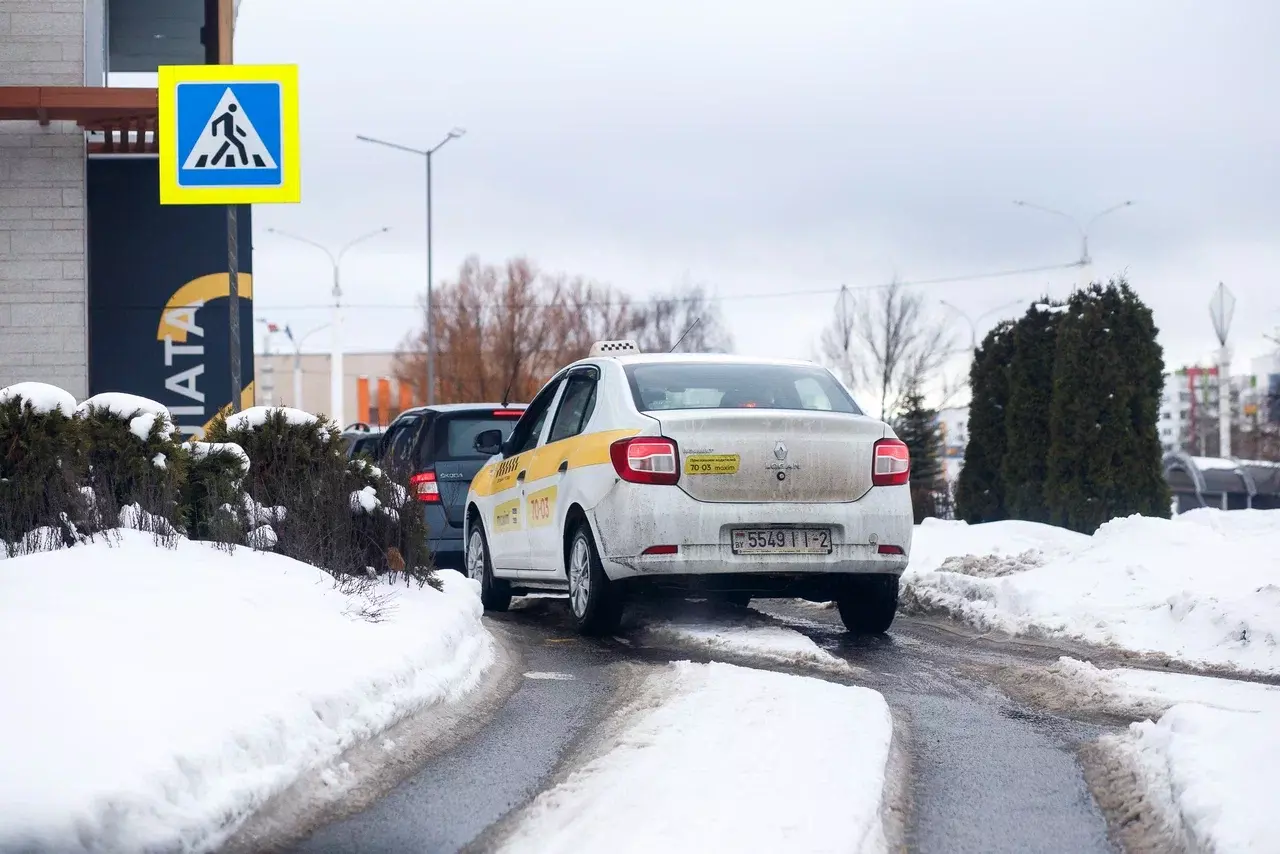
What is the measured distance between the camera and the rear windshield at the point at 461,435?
12.9 meters

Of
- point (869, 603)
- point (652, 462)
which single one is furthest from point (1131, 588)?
point (652, 462)

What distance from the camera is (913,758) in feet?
17.7

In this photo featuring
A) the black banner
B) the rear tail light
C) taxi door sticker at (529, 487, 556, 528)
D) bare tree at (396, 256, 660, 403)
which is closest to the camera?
taxi door sticker at (529, 487, 556, 528)

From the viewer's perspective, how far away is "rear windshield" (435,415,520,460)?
1289 cm

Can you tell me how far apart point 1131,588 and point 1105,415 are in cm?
712

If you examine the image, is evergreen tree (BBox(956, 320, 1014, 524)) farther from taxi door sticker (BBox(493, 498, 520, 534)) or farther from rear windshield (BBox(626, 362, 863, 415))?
rear windshield (BBox(626, 362, 863, 415))

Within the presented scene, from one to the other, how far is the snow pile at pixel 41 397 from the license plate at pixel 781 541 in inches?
140

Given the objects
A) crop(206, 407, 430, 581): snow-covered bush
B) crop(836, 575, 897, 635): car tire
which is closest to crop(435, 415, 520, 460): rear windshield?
crop(206, 407, 430, 581): snow-covered bush

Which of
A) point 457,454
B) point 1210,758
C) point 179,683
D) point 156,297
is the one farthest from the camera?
point 156,297

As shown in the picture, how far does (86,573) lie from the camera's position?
237 inches

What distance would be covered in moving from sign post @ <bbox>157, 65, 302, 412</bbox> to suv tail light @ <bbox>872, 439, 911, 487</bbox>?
546 cm

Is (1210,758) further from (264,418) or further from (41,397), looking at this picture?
(264,418)

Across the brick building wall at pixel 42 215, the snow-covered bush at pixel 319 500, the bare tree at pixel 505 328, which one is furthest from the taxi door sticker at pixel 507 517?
the bare tree at pixel 505 328

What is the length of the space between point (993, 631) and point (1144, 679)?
2.49 metres
